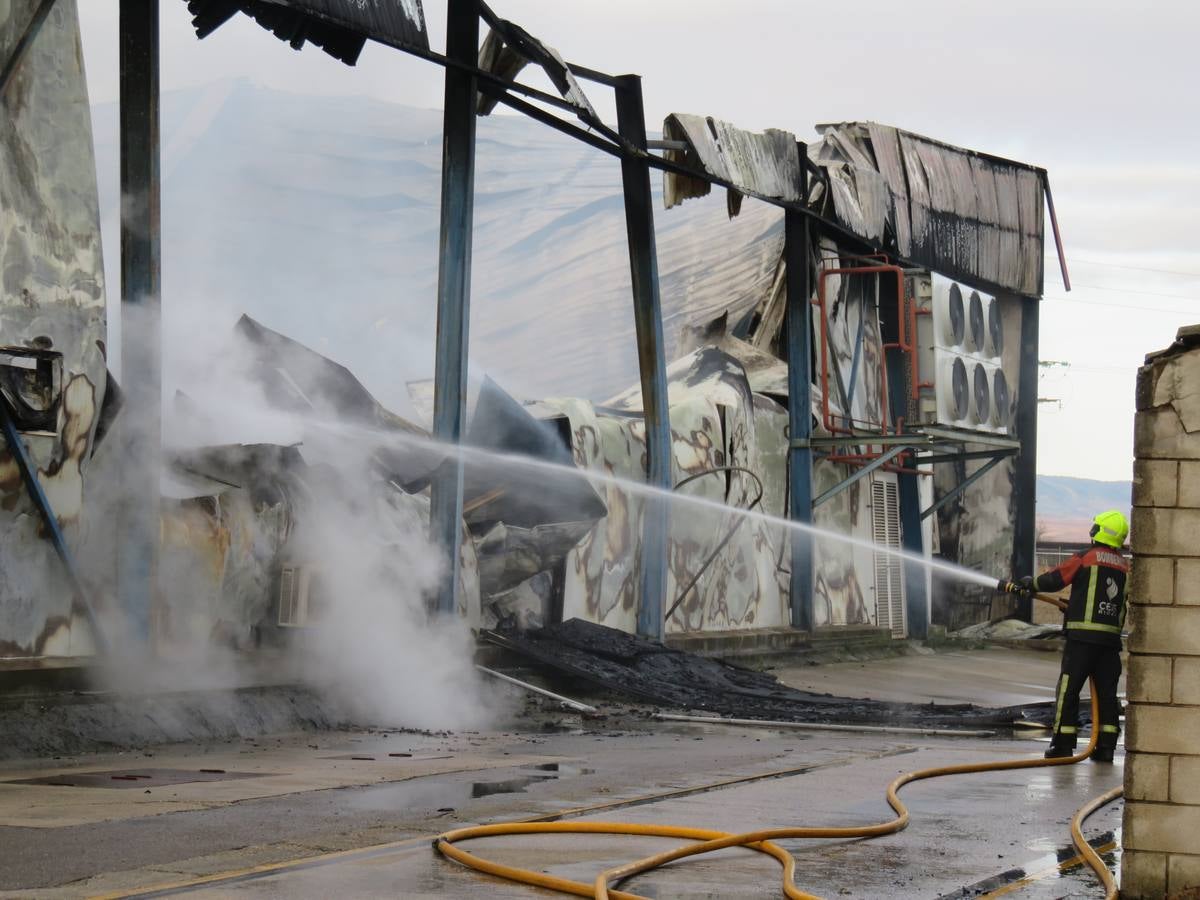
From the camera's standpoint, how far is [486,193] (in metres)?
31.3

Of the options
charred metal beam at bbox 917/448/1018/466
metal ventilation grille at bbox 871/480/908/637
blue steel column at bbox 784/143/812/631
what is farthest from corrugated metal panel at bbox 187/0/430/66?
charred metal beam at bbox 917/448/1018/466

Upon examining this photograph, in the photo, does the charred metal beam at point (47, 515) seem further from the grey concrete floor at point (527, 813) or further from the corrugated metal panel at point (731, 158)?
the corrugated metal panel at point (731, 158)

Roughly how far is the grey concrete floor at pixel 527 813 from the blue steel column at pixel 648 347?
5.08m

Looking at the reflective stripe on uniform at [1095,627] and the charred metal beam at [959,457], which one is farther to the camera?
the charred metal beam at [959,457]

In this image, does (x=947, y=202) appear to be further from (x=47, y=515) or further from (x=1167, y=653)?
(x=1167, y=653)

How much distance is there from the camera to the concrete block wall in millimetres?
6062

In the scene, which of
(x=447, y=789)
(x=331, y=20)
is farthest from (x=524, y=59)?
(x=447, y=789)

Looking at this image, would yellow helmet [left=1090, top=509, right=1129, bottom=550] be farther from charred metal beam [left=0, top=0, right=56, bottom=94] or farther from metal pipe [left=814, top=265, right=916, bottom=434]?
metal pipe [left=814, top=265, right=916, bottom=434]

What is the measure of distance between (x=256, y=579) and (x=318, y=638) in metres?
0.83

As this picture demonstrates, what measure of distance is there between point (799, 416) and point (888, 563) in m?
5.14

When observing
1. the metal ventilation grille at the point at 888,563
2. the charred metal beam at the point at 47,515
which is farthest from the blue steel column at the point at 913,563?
the charred metal beam at the point at 47,515

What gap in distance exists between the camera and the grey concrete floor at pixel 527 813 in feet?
20.4

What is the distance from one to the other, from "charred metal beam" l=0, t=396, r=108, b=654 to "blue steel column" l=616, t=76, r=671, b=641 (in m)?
8.14

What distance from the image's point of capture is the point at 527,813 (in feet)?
26.1
